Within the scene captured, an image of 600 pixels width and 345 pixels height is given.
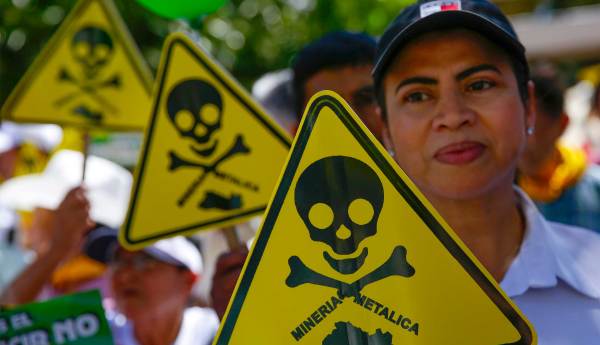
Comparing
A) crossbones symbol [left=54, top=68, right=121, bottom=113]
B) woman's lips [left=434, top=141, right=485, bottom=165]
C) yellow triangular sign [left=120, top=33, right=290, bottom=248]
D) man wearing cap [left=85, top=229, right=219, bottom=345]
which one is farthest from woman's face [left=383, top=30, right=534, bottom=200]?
crossbones symbol [left=54, top=68, right=121, bottom=113]

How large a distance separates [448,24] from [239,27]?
34.3 ft

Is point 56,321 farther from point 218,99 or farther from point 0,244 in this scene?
point 0,244

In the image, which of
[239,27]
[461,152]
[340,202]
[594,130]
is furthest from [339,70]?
[239,27]

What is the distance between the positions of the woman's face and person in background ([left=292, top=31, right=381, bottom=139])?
39.2 inches

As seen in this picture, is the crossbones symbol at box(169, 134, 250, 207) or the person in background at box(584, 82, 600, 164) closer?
the crossbones symbol at box(169, 134, 250, 207)

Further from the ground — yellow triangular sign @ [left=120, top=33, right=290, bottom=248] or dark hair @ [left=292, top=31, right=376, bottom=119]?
dark hair @ [left=292, top=31, right=376, bottom=119]

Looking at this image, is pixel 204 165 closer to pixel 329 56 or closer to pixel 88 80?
pixel 329 56

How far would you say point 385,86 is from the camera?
2.78 meters

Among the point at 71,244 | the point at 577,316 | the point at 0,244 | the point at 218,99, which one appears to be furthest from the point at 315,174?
the point at 0,244

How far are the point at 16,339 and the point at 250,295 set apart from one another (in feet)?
4.25

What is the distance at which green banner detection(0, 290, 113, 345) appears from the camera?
3.35 meters

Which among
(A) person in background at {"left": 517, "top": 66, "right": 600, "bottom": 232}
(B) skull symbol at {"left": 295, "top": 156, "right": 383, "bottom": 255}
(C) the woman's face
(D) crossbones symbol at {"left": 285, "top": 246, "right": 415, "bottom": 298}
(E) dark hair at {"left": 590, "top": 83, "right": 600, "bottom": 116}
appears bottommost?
(D) crossbones symbol at {"left": 285, "top": 246, "right": 415, "bottom": 298}

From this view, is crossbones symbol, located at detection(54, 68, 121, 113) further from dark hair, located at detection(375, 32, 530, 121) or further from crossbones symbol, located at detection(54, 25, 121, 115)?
dark hair, located at detection(375, 32, 530, 121)

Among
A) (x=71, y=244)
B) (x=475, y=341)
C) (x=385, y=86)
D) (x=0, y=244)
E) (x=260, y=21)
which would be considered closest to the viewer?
(x=475, y=341)
